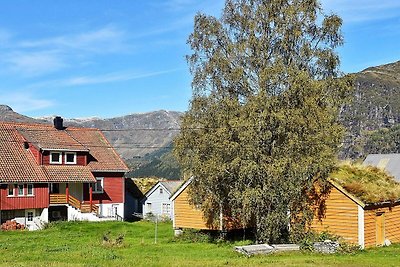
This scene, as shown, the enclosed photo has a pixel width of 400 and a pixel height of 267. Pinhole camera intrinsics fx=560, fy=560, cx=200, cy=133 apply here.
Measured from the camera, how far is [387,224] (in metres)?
33.2

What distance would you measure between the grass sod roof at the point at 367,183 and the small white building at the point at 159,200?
26.6 meters

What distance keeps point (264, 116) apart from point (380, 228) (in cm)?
1014

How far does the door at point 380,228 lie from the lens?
→ 32281 millimetres

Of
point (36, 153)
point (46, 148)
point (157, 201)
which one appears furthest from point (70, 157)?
point (157, 201)

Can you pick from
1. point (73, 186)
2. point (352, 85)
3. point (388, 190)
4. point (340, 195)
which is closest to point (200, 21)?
point (352, 85)

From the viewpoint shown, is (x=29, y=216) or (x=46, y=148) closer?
(x=29, y=216)

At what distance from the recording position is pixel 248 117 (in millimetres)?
29875

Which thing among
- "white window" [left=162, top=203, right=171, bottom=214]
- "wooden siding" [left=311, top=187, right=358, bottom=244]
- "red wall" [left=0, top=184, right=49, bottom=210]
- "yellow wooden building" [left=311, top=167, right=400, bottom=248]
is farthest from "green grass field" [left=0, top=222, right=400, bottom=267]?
"white window" [left=162, top=203, right=171, bottom=214]

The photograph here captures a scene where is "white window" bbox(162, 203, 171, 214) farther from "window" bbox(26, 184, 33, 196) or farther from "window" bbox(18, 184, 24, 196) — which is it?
"window" bbox(18, 184, 24, 196)

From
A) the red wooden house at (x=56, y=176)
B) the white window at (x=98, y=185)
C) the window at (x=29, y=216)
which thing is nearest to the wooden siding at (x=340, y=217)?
the red wooden house at (x=56, y=176)

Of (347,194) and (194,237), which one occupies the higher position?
(347,194)

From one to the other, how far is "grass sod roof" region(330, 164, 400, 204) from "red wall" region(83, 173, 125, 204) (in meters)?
28.3

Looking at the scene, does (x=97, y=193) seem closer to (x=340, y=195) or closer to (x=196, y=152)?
(x=196, y=152)

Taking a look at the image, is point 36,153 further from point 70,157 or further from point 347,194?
point 347,194
